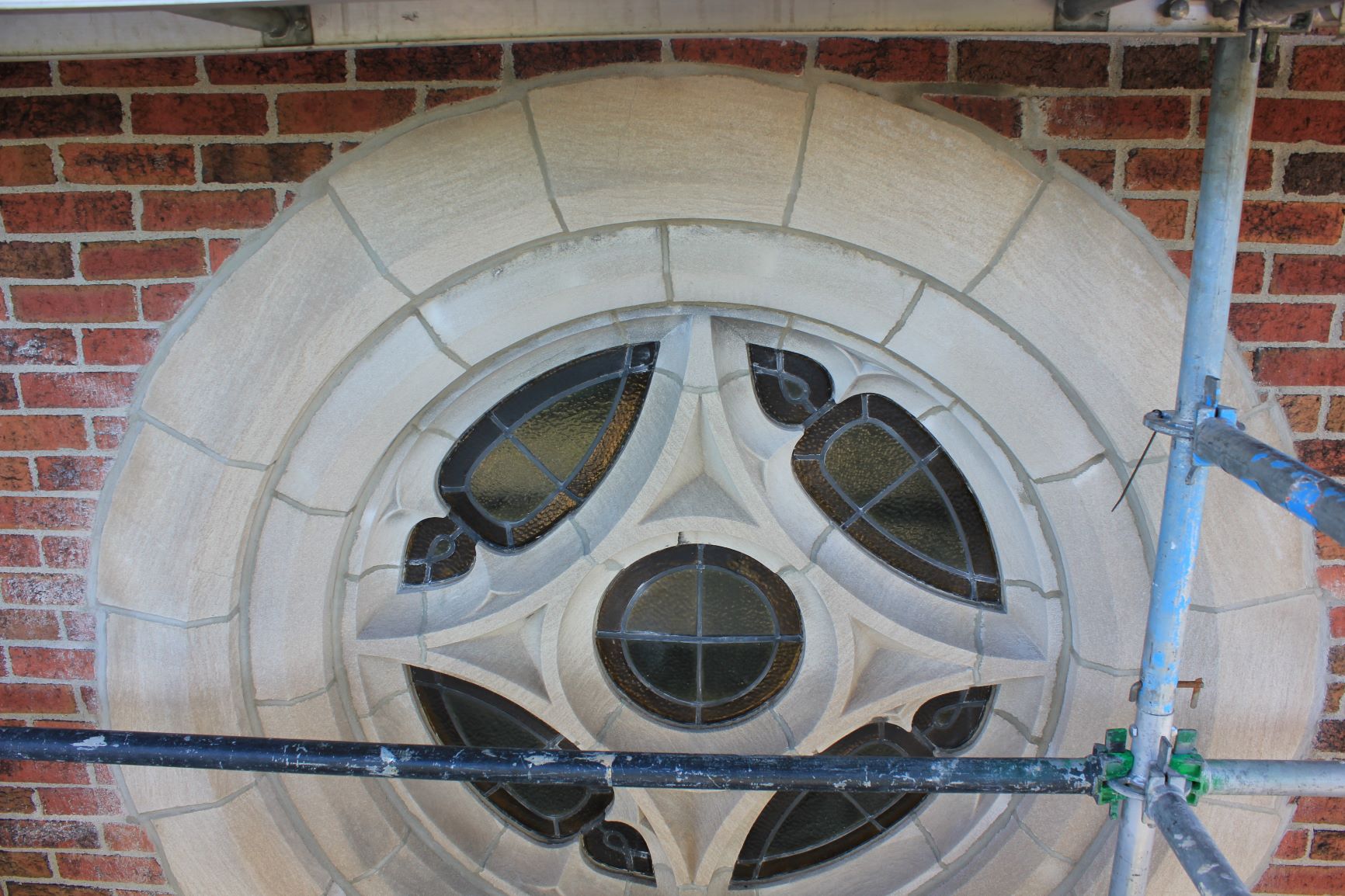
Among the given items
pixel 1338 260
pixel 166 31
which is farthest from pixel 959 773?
pixel 166 31

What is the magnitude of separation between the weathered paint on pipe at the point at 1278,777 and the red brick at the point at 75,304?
7.70 ft

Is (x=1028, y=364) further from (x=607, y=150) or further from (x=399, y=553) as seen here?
(x=399, y=553)

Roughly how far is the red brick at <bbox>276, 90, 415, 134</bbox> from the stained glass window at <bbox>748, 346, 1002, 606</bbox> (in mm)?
958

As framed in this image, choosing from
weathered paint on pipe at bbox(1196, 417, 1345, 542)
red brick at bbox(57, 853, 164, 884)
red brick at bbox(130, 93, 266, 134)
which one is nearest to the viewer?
weathered paint on pipe at bbox(1196, 417, 1345, 542)

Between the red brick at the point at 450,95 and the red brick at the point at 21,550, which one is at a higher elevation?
the red brick at the point at 450,95

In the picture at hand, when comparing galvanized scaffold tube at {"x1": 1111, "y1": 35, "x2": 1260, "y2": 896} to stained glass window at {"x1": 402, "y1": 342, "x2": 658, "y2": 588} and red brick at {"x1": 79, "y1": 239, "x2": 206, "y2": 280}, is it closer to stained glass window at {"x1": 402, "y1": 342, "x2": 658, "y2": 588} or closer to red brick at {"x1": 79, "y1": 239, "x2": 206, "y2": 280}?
stained glass window at {"x1": 402, "y1": 342, "x2": 658, "y2": 588}

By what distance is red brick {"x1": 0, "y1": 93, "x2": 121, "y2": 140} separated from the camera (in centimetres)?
198

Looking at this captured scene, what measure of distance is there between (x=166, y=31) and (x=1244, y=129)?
1.81m

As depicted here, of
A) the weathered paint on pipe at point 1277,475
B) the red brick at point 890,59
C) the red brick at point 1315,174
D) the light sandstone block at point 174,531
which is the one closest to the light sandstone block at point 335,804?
the light sandstone block at point 174,531

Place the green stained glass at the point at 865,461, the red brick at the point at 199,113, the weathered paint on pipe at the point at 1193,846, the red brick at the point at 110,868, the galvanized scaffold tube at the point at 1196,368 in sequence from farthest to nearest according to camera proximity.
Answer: the red brick at the point at 110,868 → the green stained glass at the point at 865,461 → the red brick at the point at 199,113 → the galvanized scaffold tube at the point at 1196,368 → the weathered paint on pipe at the point at 1193,846

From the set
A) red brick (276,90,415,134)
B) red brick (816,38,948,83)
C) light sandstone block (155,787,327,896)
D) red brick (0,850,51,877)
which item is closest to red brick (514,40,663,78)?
red brick (276,90,415,134)

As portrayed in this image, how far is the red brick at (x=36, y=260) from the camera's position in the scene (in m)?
2.06

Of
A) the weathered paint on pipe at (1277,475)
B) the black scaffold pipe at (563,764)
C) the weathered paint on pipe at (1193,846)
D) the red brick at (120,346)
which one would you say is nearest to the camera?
the weathered paint on pipe at (1277,475)

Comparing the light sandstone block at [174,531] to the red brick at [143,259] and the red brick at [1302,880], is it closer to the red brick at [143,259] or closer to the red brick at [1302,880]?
the red brick at [143,259]
